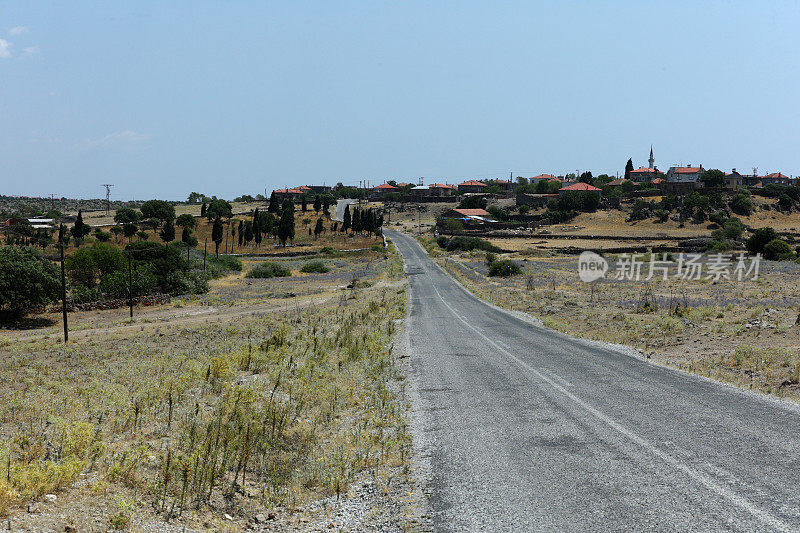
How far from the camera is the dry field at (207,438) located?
677 centimetres

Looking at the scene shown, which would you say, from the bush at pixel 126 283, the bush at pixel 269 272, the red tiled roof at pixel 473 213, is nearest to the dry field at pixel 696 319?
the bush at pixel 269 272

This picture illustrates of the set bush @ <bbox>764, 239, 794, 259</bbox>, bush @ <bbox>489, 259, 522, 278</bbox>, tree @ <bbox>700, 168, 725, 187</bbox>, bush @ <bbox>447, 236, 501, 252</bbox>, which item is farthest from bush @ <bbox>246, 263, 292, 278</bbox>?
tree @ <bbox>700, 168, 725, 187</bbox>

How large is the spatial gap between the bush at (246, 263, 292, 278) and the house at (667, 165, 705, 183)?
430ft

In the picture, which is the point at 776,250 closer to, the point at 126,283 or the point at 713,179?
the point at 126,283

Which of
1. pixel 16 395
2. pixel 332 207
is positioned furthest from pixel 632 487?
pixel 332 207

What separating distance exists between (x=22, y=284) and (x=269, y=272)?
32564 mm

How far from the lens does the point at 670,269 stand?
6100cm

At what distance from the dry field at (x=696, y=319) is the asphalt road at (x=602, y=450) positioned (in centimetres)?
202

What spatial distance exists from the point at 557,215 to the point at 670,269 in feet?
249

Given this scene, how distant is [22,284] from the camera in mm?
40750

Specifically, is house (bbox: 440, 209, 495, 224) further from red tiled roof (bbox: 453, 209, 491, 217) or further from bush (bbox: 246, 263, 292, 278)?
bush (bbox: 246, 263, 292, 278)

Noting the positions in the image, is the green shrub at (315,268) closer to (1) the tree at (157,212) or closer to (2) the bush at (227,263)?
(2) the bush at (227,263)

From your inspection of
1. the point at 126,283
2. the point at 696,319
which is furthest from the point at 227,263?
the point at 696,319

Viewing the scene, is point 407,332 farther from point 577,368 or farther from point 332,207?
point 332,207
